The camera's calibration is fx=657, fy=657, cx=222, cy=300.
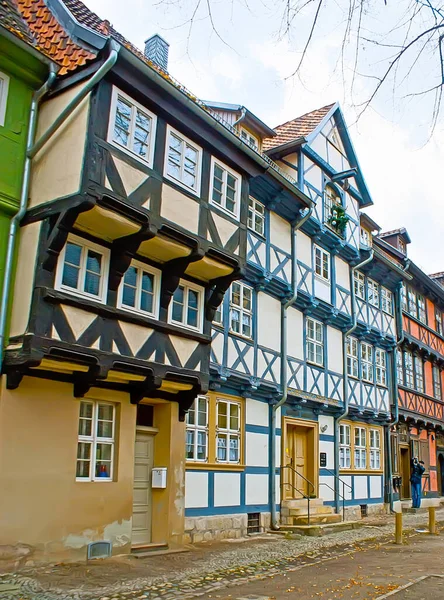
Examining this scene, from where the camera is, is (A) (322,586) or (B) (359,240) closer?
(A) (322,586)

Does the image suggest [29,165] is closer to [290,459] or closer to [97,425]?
[97,425]

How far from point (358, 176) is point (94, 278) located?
14592 millimetres

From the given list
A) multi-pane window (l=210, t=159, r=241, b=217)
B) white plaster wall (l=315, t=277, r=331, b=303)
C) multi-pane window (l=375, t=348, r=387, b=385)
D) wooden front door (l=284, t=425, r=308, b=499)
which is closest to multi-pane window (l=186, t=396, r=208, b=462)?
wooden front door (l=284, t=425, r=308, b=499)

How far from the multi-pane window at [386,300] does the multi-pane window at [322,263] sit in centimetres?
518

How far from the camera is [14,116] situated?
421 inches

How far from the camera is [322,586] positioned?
962 centimetres

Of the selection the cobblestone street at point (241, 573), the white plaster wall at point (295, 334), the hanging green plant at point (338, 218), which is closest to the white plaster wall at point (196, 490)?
the cobblestone street at point (241, 573)

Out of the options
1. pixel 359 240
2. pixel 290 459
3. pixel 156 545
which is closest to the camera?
pixel 156 545

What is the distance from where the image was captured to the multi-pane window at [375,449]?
914 inches

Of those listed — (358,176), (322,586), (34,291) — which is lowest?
(322,586)

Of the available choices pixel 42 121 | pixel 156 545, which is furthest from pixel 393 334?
pixel 42 121

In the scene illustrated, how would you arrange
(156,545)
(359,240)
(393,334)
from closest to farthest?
(156,545), (359,240), (393,334)

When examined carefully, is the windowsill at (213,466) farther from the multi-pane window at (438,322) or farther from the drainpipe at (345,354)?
the multi-pane window at (438,322)

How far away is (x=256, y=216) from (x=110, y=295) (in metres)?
6.95
